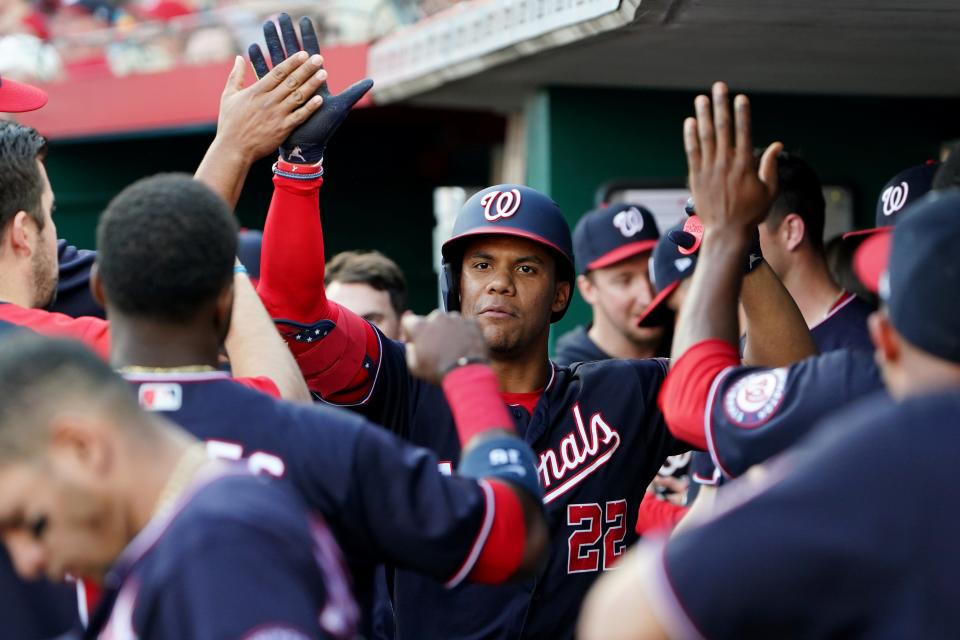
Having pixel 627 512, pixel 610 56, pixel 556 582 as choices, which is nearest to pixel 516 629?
pixel 556 582

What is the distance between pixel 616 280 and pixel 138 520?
381 cm

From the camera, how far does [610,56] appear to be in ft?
16.0

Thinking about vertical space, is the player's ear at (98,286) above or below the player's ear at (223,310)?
above

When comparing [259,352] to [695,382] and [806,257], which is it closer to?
[695,382]

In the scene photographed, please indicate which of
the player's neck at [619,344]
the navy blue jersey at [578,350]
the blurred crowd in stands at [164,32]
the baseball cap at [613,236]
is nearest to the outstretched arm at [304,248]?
the navy blue jersey at [578,350]

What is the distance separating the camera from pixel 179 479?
67.8 inches

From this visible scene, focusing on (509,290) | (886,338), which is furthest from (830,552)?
(509,290)

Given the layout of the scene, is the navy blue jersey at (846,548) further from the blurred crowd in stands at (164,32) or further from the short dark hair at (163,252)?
the blurred crowd in stands at (164,32)

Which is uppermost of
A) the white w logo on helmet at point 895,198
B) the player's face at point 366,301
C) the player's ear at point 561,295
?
the white w logo on helmet at point 895,198

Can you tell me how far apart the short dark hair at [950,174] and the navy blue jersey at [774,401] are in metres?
0.47

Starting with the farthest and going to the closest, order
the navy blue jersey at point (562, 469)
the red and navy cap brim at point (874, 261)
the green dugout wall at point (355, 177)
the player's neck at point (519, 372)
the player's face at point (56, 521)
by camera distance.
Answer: the green dugout wall at point (355, 177)
the player's neck at point (519, 372)
the navy blue jersey at point (562, 469)
the red and navy cap brim at point (874, 261)
the player's face at point (56, 521)

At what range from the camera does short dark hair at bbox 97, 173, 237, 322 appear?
78.0 inches

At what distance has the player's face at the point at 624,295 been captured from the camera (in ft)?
17.1

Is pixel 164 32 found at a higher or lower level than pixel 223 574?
lower
